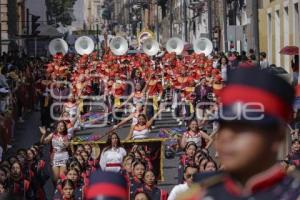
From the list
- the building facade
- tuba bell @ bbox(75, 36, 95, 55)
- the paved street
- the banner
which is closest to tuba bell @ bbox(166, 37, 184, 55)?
tuba bell @ bbox(75, 36, 95, 55)

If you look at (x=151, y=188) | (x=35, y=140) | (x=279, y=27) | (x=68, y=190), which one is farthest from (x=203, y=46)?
(x=68, y=190)

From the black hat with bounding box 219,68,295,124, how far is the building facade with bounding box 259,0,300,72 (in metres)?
30.2

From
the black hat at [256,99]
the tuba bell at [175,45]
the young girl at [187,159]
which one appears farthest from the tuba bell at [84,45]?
the black hat at [256,99]

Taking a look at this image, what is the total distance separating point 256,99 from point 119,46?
42730 millimetres

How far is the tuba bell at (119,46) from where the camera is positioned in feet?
147

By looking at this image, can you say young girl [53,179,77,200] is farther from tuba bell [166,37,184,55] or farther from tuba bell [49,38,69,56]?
tuba bell [166,37,184,55]

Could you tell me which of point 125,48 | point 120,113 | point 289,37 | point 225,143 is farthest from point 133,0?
point 225,143

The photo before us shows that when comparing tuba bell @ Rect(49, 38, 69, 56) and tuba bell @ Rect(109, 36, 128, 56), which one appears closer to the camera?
tuba bell @ Rect(49, 38, 69, 56)

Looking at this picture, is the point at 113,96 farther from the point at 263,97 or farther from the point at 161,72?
the point at 263,97

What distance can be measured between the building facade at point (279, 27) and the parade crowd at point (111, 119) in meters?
3.68

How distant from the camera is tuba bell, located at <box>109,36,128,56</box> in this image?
1767 inches

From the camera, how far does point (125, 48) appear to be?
1773 inches

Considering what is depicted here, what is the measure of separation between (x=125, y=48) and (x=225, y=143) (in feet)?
139

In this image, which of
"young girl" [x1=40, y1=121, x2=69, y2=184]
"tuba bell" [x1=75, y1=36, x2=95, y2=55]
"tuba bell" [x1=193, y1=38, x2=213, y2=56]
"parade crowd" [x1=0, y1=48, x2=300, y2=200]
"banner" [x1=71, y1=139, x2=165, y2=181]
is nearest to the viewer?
"parade crowd" [x1=0, y1=48, x2=300, y2=200]
